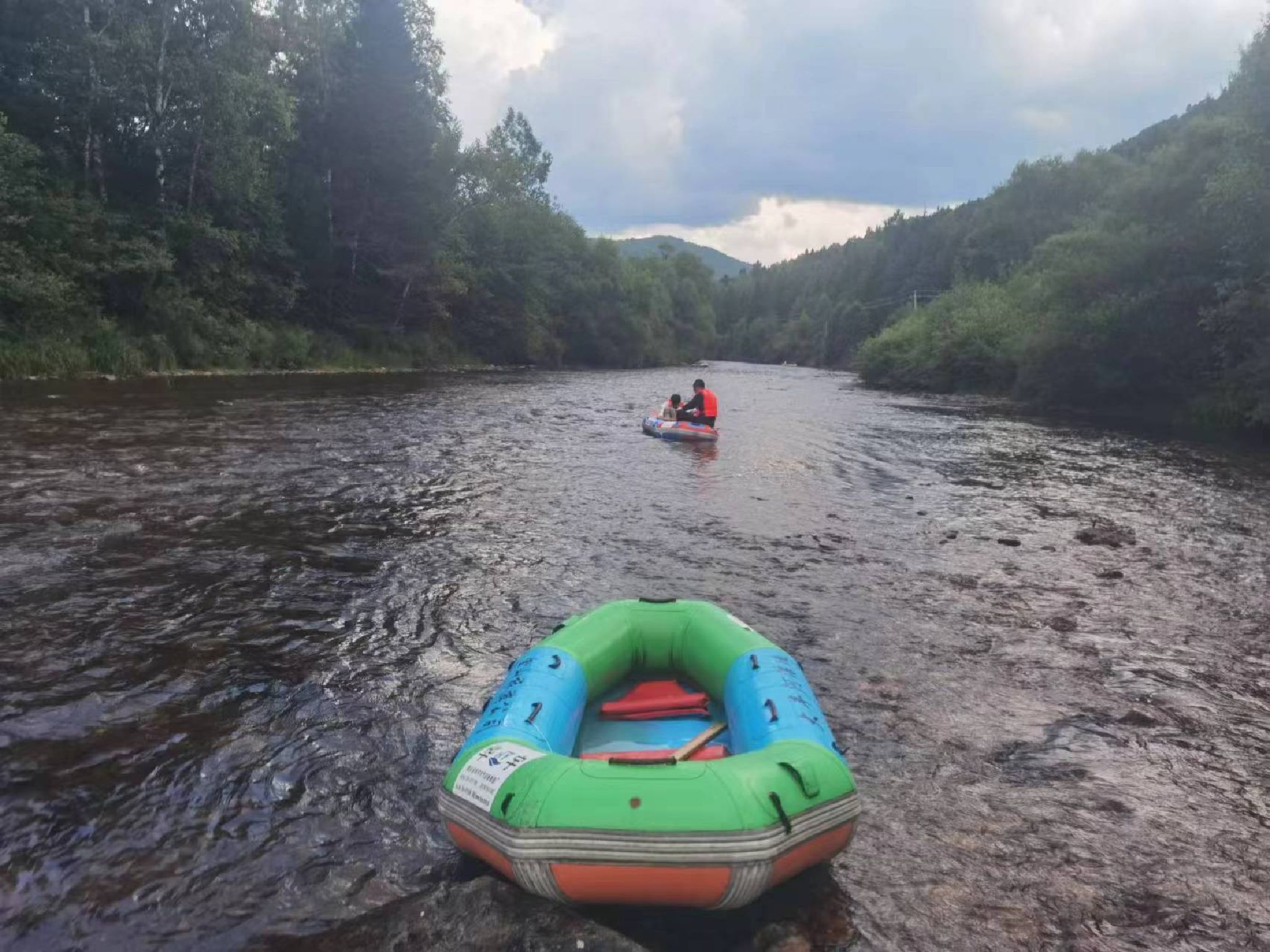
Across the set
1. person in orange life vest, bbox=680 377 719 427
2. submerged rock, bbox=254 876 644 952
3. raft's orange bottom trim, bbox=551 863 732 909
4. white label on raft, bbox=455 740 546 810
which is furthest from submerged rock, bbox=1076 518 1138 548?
person in orange life vest, bbox=680 377 719 427

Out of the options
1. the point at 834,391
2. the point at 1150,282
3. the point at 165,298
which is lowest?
the point at 834,391

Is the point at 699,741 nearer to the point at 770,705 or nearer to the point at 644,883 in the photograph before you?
the point at 770,705

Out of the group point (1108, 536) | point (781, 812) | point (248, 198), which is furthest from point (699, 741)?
point (248, 198)

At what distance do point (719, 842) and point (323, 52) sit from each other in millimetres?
41423

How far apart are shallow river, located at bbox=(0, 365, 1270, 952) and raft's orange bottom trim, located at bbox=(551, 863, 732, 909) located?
10.1 inches

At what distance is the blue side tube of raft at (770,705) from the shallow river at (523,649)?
585mm

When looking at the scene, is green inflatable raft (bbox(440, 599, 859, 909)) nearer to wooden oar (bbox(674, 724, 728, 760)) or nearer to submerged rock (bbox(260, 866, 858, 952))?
wooden oar (bbox(674, 724, 728, 760))

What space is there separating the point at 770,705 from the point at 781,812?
0.85 metres

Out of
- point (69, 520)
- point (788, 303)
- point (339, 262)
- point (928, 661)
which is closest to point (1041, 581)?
point (928, 661)

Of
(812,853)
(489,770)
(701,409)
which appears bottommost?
(812,853)

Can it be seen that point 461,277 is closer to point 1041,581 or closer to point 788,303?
point 1041,581

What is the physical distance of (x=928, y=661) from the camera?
564cm

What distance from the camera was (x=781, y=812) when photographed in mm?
2941

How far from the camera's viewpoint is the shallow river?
127 inches
